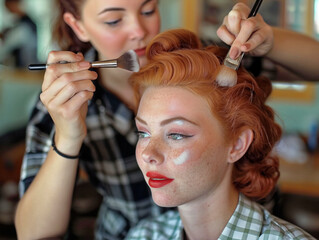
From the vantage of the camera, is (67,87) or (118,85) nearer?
(67,87)

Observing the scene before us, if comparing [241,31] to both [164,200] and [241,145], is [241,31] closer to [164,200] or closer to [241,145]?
[241,145]

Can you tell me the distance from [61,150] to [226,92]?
0.47m

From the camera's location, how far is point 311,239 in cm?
114

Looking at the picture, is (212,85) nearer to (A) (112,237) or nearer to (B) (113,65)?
(B) (113,65)

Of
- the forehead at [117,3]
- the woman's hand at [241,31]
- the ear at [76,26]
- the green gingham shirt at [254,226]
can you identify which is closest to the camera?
the woman's hand at [241,31]

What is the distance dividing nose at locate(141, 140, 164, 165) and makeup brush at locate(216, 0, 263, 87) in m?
0.23

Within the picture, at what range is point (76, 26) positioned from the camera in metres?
1.48

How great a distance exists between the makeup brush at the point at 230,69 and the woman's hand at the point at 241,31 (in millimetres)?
16

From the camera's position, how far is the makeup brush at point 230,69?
1057mm

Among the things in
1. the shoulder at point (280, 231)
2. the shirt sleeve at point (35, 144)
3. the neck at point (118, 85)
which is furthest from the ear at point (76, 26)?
the shoulder at point (280, 231)

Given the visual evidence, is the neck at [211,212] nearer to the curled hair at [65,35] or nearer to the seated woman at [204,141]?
the seated woman at [204,141]

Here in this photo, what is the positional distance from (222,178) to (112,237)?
0.59 metres

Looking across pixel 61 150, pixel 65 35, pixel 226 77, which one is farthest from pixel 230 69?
pixel 65 35

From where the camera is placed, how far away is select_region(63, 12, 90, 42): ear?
4.78 ft
